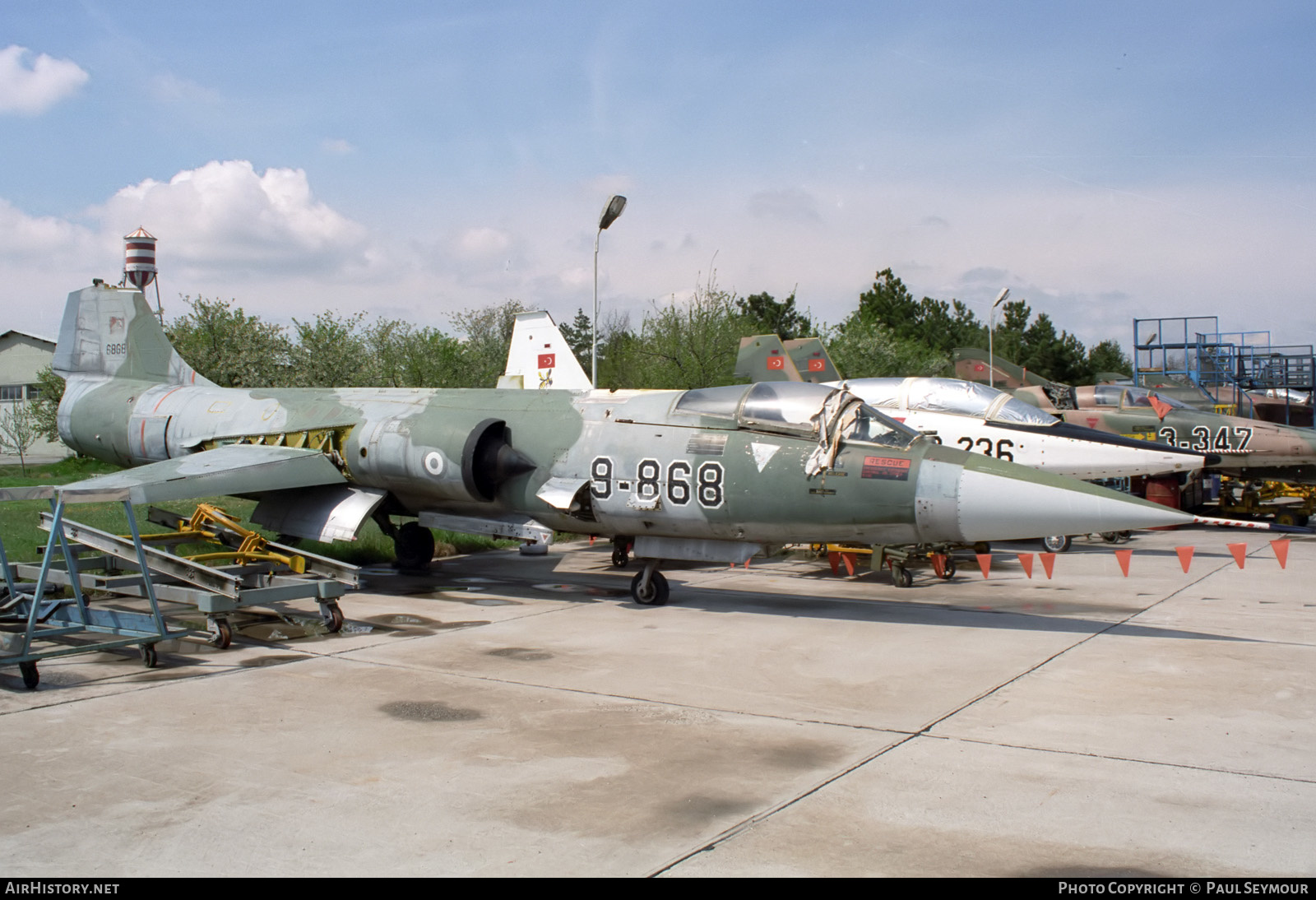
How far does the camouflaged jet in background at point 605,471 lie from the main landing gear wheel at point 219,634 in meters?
1.76

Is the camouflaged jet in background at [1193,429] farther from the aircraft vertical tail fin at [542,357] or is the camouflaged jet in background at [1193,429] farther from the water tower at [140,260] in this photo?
the water tower at [140,260]

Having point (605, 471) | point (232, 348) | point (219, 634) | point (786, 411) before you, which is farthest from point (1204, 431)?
point (232, 348)

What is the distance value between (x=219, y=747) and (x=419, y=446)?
5.62 meters

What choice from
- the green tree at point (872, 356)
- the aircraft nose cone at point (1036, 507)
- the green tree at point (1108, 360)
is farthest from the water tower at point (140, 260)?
the green tree at point (1108, 360)

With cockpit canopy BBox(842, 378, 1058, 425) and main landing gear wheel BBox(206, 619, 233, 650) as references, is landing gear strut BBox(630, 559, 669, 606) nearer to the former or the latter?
main landing gear wheel BBox(206, 619, 233, 650)

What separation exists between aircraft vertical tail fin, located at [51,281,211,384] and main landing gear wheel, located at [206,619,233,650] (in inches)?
291

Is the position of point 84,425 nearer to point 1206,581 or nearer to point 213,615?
point 213,615

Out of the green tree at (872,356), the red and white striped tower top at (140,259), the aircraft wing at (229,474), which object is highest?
the red and white striped tower top at (140,259)

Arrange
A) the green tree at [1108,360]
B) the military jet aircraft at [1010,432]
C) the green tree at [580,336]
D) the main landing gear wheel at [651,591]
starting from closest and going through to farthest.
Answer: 1. the main landing gear wheel at [651,591]
2. the military jet aircraft at [1010,432]
3. the green tree at [580,336]
4. the green tree at [1108,360]

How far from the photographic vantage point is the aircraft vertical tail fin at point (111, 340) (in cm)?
1448

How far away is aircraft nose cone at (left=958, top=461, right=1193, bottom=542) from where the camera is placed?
8.15 meters

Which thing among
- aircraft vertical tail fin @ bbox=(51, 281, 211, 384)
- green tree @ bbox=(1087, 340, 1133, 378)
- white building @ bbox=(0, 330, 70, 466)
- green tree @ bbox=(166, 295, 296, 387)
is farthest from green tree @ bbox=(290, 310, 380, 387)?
green tree @ bbox=(1087, 340, 1133, 378)

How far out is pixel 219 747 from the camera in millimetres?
5594

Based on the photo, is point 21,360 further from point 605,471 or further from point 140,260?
point 605,471
